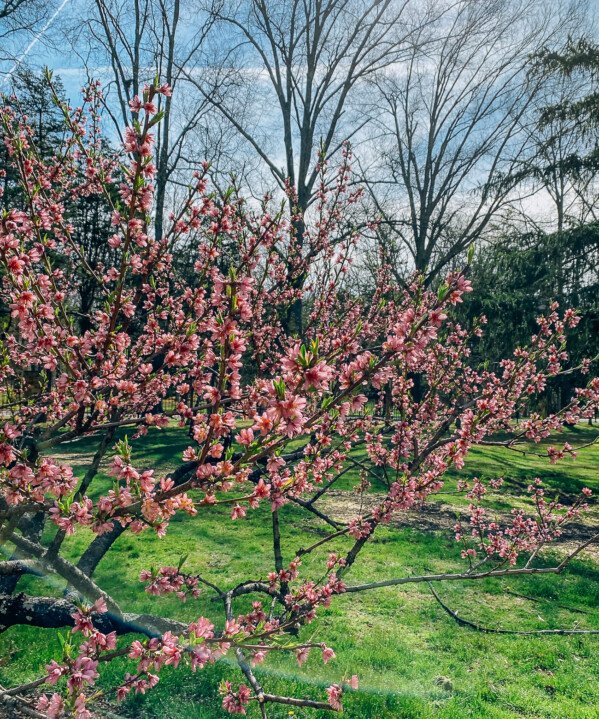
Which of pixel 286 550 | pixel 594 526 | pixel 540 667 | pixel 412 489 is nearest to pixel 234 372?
pixel 412 489

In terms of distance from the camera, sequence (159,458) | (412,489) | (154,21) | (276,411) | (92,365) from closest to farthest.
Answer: (276,411)
(92,365)
(412,489)
(154,21)
(159,458)

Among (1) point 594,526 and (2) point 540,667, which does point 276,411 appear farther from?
(1) point 594,526

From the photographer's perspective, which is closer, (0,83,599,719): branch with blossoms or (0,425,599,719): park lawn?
(0,83,599,719): branch with blossoms

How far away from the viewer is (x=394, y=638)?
5.77 meters

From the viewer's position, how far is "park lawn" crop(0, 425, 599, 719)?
4.50m

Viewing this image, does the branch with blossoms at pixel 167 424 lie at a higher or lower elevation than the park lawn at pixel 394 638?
higher

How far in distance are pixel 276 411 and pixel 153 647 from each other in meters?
1.40

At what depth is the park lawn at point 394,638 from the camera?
4500 mm

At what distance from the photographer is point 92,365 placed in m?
3.12

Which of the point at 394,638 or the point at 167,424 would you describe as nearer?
the point at 167,424

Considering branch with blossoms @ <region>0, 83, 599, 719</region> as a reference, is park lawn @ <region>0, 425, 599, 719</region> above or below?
below

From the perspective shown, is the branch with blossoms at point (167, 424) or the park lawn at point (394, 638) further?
the park lawn at point (394, 638)

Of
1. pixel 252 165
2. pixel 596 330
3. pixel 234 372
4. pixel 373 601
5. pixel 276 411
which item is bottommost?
pixel 373 601

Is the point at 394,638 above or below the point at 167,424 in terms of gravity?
below
